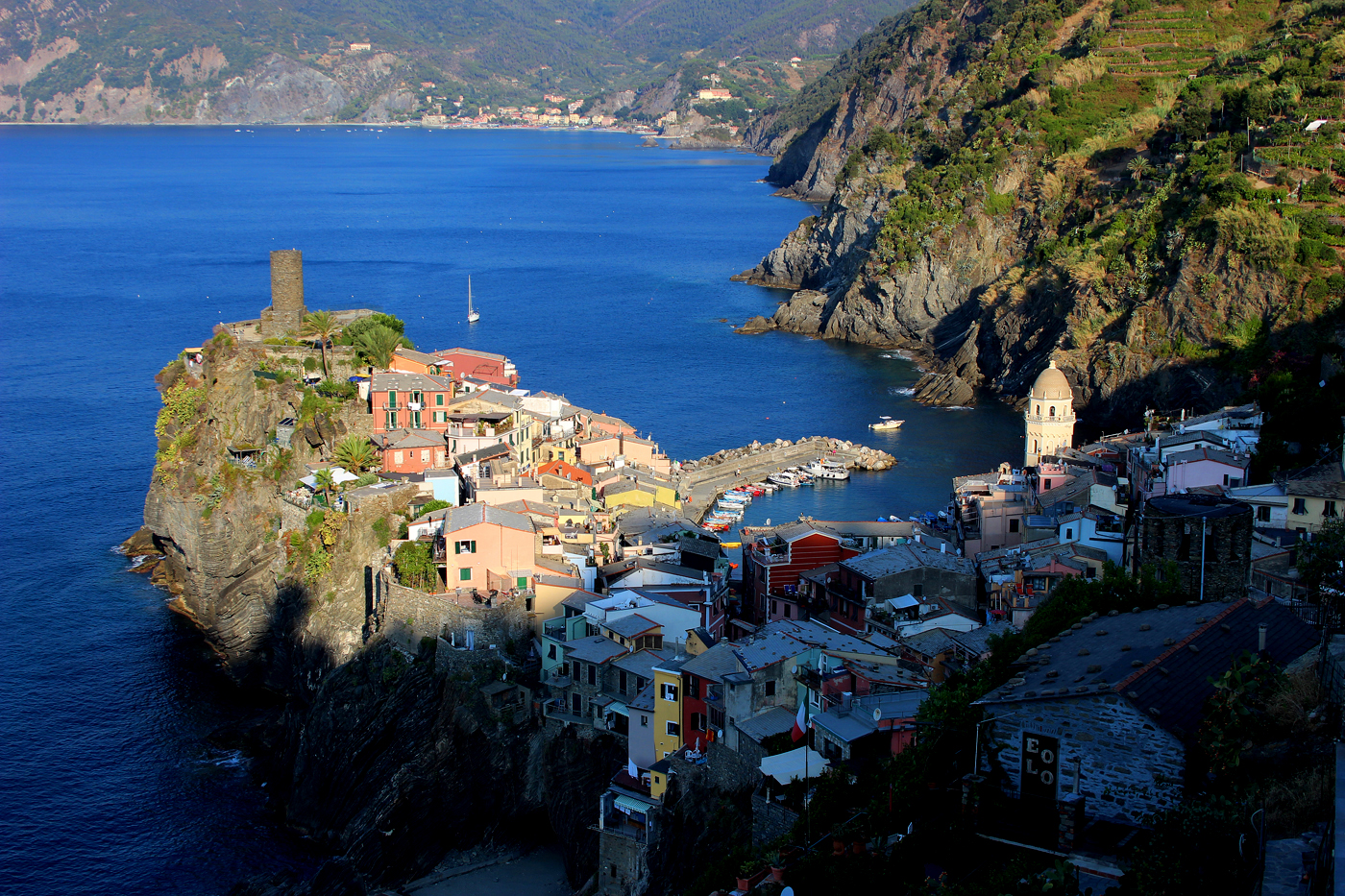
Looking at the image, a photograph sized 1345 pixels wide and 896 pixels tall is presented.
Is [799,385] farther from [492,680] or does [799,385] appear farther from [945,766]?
[945,766]

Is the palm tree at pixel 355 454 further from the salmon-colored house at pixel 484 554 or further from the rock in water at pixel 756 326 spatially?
the rock in water at pixel 756 326

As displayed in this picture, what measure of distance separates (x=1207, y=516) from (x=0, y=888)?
24618 mm

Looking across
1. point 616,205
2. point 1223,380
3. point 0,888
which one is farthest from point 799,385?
point 616,205

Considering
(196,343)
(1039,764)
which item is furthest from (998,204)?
(1039,764)

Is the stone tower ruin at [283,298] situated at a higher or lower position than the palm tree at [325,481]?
higher

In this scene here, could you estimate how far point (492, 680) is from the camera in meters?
28.0

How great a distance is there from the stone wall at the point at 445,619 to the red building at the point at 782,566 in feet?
20.4

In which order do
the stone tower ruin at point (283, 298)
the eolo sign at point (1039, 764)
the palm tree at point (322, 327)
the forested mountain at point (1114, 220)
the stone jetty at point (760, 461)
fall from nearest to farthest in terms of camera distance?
the eolo sign at point (1039, 764)
the palm tree at point (322, 327)
the stone tower ruin at point (283, 298)
the stone jetty at point (760, 461)
the forested mountain at point (1114, 220)

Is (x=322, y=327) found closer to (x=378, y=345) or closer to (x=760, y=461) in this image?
(x=378, y=345)

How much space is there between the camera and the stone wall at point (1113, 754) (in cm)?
1181

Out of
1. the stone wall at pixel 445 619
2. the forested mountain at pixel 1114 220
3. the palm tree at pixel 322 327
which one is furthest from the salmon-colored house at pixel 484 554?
the forested mountain at pixel 1114 220

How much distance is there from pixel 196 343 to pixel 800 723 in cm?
6548

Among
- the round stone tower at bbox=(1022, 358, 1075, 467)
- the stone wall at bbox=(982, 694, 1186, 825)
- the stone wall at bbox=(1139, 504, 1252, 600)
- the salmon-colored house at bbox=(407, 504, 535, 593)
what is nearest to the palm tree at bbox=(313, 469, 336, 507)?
the salmon-colored house at bbox=(407, 504, 535, 593)

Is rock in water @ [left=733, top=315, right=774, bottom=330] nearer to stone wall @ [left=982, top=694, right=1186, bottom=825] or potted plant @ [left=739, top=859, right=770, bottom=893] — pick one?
potted plant @ [left=739, top=859, right=770, bottom=893]
